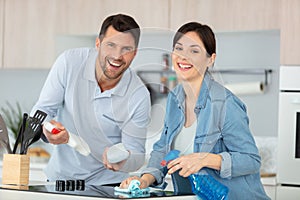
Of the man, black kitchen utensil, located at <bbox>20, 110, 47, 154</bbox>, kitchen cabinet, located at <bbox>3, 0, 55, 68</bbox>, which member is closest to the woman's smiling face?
the man

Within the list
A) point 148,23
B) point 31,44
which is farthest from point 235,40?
point 31,44

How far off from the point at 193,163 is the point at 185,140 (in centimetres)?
12

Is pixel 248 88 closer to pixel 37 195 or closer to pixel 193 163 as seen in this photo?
pixel 193 163

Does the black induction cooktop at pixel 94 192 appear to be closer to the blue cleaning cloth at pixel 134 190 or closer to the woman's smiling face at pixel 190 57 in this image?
the blue cleaning cloth at pixel 134 190

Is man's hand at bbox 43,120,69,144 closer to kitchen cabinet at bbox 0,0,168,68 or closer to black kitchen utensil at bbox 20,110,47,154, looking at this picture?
black kitchen utensil at bbox 20,110,47,154

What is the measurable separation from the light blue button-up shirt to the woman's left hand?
0.15 m

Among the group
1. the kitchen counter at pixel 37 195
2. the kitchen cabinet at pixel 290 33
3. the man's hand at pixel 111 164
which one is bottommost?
the kitchen counter at pixel 37 195

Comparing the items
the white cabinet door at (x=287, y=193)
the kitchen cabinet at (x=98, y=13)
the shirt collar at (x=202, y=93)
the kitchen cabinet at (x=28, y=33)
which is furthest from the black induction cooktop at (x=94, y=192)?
the kitchen cabinet at (x=28, y=33)

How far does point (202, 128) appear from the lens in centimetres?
247

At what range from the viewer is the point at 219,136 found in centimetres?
251

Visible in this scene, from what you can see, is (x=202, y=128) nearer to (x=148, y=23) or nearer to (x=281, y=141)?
(x=281, y=141)

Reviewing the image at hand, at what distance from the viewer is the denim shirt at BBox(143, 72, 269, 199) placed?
247 centimetres

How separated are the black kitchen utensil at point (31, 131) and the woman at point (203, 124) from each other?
432 mm

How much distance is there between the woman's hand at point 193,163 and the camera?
2383 mm
